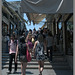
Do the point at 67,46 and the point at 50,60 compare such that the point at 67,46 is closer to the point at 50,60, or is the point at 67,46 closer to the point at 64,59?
the point at 64,59

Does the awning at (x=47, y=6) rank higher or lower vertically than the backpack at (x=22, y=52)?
higher

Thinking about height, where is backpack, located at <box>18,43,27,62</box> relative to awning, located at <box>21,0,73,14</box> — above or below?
below

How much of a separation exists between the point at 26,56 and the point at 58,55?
197 inches

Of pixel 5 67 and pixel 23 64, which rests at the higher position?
pixel 23 64

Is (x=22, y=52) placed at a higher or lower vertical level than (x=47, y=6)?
lower

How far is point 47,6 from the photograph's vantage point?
19.5 feet

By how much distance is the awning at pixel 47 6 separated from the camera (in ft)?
19.1

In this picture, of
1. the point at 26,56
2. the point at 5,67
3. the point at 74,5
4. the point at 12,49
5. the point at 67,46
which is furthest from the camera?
the point at 67,46

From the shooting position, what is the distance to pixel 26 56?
5.86 meters

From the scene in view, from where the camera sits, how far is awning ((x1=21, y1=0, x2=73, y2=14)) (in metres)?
5.82

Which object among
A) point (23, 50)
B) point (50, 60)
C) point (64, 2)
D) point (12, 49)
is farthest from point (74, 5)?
point (50, 60)

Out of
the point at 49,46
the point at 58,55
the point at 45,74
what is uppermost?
the point at 49,46

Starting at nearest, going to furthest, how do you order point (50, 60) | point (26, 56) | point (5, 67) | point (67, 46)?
point (26, 56) → point (5, 67) → point (50, 60) → point (67, 46)

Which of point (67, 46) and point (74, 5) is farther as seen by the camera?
point (67, 46)
